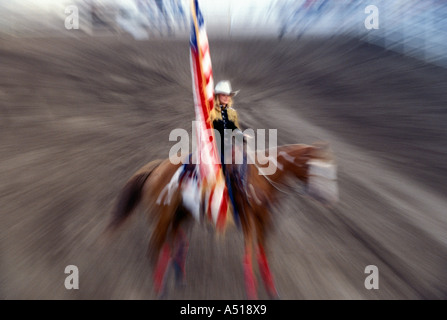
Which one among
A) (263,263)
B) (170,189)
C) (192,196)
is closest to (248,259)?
(263,263)

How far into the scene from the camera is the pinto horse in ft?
5.24

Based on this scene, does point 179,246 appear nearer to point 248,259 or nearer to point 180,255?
point 180,255

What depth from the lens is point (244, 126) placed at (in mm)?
5961

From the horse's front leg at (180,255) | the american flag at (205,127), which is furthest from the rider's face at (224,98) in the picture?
the horse's front leg at (180,255)

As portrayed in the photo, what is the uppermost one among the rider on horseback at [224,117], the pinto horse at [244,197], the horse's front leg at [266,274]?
the rider on horseback at [224,117]

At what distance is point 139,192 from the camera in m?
1.90

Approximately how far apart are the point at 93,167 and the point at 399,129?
199 inches

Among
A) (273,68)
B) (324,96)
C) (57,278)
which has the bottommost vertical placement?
(57,278)

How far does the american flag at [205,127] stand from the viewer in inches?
59.1

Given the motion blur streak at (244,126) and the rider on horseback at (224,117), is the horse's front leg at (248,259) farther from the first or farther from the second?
the rider on horseback at (224,117)

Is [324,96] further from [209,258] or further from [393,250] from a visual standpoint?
[209,258]

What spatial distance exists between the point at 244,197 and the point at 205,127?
0.48 meters

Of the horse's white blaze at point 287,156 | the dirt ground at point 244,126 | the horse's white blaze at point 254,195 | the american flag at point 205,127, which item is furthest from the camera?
the dirt ground at point 244,126

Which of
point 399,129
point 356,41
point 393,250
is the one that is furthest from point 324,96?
point 393,250
